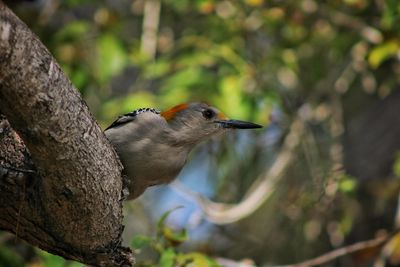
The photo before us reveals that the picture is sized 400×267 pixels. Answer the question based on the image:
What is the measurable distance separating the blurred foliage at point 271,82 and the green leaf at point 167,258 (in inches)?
65.3

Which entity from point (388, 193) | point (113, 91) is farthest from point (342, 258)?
point (113, 91)

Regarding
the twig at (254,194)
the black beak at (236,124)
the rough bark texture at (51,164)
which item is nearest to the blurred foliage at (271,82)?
the twig at (254,194)

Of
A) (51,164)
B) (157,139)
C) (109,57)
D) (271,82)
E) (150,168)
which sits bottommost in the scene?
(51,164)

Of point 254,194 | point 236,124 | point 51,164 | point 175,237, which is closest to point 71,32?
point 236,124

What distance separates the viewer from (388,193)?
689 cm

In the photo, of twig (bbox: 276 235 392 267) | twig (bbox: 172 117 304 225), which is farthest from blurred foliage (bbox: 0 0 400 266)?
twig (bbox: 276 235 392 267)

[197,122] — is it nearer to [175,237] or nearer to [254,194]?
[175,237]

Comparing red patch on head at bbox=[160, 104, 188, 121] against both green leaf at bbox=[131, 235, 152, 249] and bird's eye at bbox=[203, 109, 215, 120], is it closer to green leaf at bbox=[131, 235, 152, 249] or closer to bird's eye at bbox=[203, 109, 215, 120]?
bird's eye at bbox=[203, 109, 215, 120]

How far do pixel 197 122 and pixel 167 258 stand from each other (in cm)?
103

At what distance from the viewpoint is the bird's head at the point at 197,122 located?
16.1 ft

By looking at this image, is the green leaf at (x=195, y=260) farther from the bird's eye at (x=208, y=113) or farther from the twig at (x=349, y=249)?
the twig at (x=349, y=249)

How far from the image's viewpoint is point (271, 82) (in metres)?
7.25

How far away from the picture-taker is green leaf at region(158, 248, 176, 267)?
4414 mm

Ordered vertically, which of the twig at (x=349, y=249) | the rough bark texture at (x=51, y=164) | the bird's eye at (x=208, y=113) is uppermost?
the bird's eye at (x=208, y=113)
